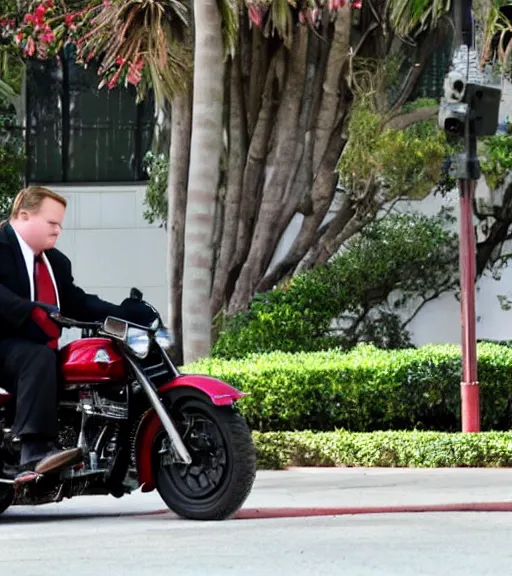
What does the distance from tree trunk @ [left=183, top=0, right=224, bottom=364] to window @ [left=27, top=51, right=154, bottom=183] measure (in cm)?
790

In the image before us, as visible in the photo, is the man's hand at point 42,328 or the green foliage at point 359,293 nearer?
the man's hand at point 42,328

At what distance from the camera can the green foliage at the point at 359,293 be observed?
18875mm

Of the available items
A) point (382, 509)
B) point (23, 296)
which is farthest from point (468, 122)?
point (23, 296)

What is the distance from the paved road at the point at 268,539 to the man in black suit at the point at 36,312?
1.70 feet

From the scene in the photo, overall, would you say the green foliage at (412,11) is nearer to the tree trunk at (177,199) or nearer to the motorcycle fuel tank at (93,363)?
the tree trunk at (177,199)

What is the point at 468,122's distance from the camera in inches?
556

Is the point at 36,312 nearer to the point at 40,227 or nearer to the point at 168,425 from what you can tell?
the point at 40,227

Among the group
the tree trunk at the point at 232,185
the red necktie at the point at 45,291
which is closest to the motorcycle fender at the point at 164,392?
the red necktie at the point at 45,291

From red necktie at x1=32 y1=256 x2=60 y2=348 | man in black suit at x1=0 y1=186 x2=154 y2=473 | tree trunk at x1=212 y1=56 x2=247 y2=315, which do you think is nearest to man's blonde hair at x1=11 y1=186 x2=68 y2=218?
man in black suit at x1=0 y1=186 x2=154 y2=473

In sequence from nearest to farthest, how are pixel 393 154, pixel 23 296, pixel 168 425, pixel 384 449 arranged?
pixel 168 425
pixel 23 296
pixel 384 449
pixel 393 154

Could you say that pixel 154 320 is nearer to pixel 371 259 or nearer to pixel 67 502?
pixel 67 502

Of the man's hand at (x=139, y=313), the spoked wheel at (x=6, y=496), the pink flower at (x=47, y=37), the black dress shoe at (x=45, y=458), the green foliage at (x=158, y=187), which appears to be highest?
the pink flower at (x=47, y=37)

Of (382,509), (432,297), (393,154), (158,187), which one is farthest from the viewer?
(158,187)

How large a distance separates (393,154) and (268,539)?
1204 centimetres
